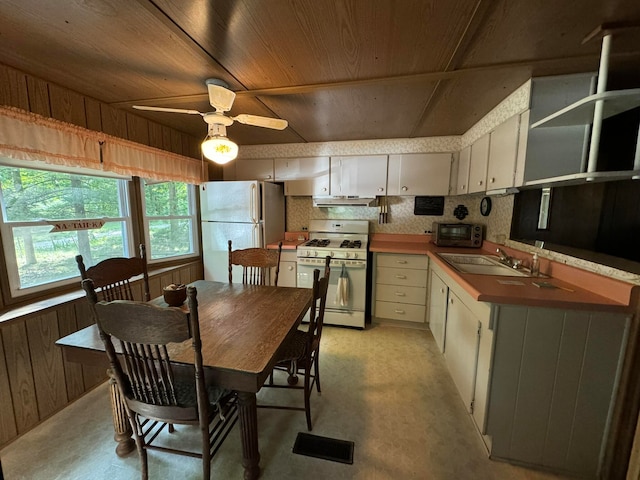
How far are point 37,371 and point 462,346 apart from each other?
280cm

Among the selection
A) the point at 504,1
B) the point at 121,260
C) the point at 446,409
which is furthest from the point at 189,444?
the point at 504,1

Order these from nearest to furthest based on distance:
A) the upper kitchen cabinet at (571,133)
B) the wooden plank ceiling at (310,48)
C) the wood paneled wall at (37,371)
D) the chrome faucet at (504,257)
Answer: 1. the wooden plank ceiling at (310,48)
2. the upper kitchen cabinet at (571,133)
3. the wood paneled wall at (37,371)
4. the chrome faucet at (504,257)

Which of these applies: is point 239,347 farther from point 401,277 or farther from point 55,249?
point 401,277

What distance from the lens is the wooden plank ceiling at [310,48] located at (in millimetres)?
1094

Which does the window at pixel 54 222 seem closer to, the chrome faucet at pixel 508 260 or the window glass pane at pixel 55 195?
the window glass pane at pixel 55 195

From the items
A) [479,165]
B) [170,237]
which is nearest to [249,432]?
[170,237]

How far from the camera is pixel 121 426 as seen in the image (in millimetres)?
1492

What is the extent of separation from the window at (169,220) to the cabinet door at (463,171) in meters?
3.04

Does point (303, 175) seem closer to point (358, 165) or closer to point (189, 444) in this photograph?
point (358, 165)

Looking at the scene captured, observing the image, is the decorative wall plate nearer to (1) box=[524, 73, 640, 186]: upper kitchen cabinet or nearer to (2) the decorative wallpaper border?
(2) the decorative wallpaper border

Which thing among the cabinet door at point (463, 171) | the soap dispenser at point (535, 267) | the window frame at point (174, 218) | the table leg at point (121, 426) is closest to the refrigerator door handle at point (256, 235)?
the window frame at point (174, 218)

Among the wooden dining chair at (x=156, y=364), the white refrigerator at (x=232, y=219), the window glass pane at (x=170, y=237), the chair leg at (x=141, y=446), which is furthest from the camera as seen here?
the white refrigerator at (x=232, y=219)

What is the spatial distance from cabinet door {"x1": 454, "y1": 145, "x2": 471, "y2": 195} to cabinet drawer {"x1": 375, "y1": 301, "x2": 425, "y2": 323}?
1.31 metres

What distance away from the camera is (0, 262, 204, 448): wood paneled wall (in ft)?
5.11
